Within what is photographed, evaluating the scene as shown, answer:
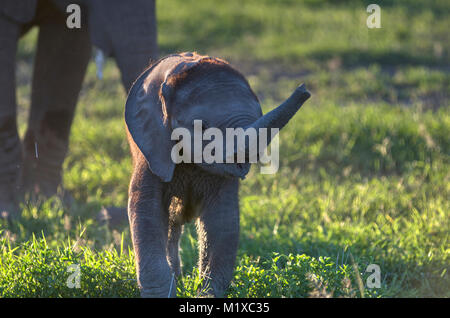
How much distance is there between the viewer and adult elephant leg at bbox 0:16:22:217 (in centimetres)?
481

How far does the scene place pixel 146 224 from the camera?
11.0 feet

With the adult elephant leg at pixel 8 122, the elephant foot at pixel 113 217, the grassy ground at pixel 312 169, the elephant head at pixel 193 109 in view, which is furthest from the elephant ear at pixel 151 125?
the adult elephant leg at pixel 8 122

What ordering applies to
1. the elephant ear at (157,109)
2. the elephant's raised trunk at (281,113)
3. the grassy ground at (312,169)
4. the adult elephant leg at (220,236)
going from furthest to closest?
the grassy ground at (312,169) < the adult elephant leg at (220,236) < the elephant ear at (157,109) < the elephant's raised trunk at (281,113)

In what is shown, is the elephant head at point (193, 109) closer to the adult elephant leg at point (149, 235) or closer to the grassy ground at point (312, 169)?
the adult elephant leg at point (149, 235)

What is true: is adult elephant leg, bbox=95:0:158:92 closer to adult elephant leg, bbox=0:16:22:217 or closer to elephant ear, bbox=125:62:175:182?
adult elephant leg, bbox=0:16:22:217

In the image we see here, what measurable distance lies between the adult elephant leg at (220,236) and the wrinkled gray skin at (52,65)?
135 cm

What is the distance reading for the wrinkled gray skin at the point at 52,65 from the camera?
14.6 ft

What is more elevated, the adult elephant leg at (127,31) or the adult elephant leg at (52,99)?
the adult elephant leg at (127,31)

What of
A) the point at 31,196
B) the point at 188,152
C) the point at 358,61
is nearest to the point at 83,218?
the point at 31,196

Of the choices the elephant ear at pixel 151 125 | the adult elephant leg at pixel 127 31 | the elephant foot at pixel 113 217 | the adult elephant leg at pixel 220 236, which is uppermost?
the adult elephant leg at pixel 127 31

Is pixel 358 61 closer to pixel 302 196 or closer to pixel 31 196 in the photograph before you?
pixel 302 196

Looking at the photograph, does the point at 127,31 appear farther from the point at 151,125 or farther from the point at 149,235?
the point at 149,235

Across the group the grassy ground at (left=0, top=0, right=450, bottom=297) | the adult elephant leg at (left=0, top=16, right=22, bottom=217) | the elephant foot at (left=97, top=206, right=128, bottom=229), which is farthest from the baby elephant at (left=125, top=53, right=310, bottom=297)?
the adult elephant leg at (left=0, top=16, right=22, bottom=217)

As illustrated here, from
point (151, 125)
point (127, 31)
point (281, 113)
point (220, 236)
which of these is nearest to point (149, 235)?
point (220, 236)
